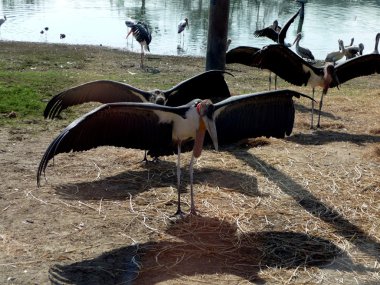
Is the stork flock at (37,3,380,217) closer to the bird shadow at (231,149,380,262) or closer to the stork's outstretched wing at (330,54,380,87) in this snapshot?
the bird shadow at (231,149,380,262)

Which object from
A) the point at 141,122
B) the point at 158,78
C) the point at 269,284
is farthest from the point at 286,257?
the point at 158,78

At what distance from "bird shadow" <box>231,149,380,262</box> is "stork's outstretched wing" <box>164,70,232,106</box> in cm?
74

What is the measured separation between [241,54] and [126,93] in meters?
3.87

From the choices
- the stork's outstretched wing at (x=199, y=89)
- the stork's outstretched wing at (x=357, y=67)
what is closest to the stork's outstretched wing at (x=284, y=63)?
the stork's outstretched wing at (x=357, y=67)

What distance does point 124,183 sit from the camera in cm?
572

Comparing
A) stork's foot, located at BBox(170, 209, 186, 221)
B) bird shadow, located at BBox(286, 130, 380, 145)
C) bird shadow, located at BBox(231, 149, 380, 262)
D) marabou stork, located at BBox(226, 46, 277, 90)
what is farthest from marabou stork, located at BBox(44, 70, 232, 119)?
marabou stork, located at BBox(226, 46, 277, 90)

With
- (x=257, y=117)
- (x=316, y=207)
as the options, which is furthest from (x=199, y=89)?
(x=316, y=207)

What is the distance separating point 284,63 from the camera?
338 inches

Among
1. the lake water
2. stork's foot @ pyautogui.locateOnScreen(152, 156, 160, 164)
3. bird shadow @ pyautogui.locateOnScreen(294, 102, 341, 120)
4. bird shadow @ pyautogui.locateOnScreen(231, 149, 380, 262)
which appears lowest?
the lake water

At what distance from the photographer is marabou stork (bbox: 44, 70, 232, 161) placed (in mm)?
6188

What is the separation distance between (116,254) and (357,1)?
126 ft

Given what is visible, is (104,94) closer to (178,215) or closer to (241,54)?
(178,215)

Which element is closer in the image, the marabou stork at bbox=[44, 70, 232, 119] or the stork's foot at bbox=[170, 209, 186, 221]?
the stork's foot at bbox=[170, 209, 186, 221]

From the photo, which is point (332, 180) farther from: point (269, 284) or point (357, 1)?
point (357, 1)
